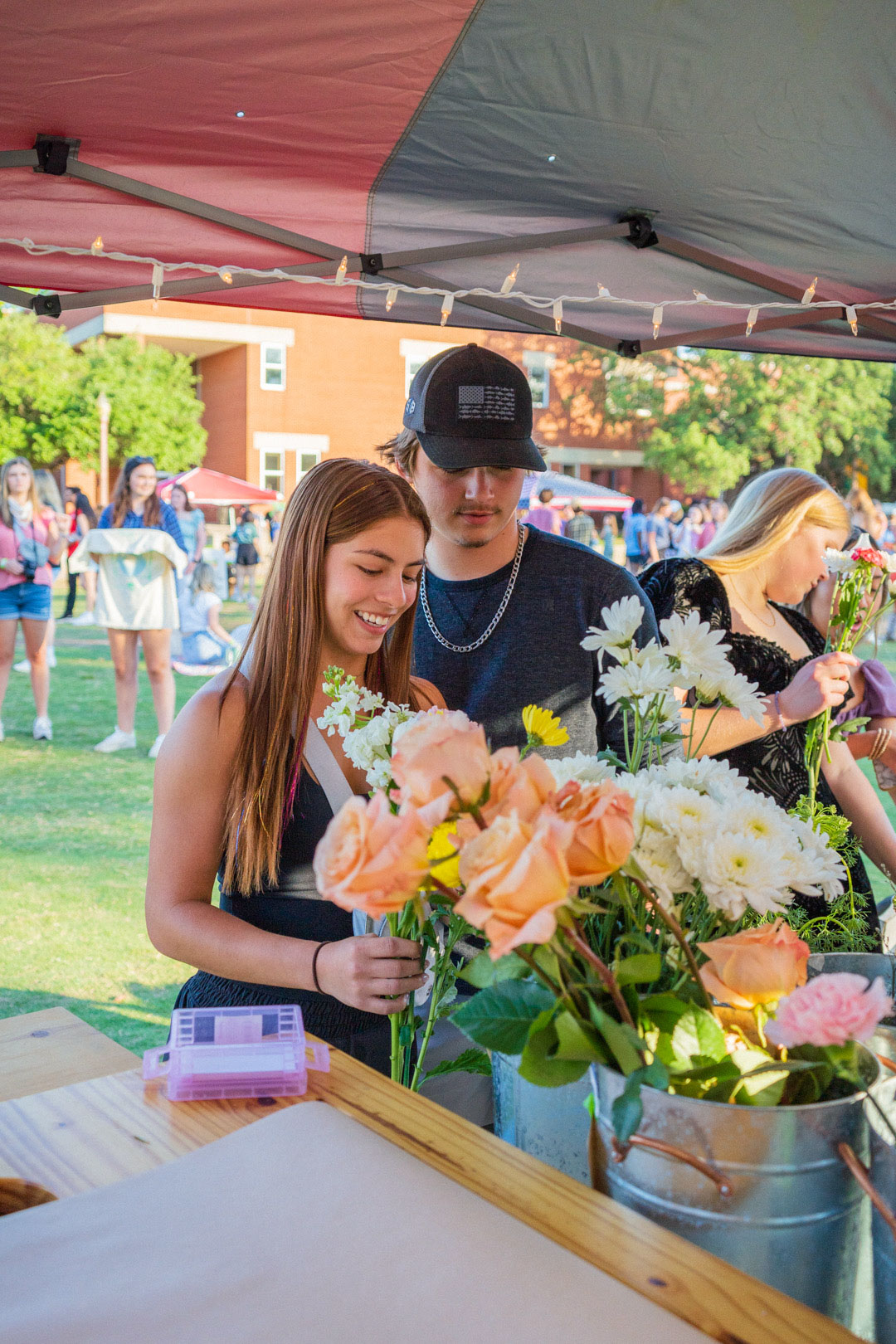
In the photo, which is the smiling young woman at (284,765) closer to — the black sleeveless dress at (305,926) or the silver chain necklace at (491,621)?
the black sleeveless dress at (305,926)

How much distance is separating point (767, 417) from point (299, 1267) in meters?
33.3

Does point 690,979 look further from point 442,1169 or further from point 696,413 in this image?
point 696,413

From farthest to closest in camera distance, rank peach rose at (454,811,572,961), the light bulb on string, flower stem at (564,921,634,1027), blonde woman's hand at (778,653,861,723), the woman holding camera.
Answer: the woman holding camera
the light bulb on string
blonde woman's hand at (778,653,861,723)
flower stem at (564,921,634,1027)
peach rose at (454,811,572,961)

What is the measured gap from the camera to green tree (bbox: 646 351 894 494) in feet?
104

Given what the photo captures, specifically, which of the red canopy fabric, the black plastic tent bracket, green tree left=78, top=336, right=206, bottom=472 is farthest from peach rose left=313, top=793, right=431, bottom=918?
green tree left=78, top=336, right=206, bottom=472

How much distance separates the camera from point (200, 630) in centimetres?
1004

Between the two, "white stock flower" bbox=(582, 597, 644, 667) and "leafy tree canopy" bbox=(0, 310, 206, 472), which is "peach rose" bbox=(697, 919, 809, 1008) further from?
"leafy tree canopy" bbox=(0, 310, 206, 472)

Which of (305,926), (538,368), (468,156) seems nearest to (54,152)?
(468,156)

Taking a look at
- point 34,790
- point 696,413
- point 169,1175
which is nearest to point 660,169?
point 169,1175

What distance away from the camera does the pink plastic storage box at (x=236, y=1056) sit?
0.97 m

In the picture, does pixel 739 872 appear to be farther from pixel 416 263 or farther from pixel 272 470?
pixel 272 470

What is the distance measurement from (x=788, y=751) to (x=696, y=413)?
103ft

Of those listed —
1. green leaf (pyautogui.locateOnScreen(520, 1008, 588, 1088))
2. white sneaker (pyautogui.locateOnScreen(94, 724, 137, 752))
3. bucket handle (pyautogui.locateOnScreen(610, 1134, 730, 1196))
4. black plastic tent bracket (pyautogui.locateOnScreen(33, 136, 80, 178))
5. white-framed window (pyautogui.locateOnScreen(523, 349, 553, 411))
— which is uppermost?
white-framed window (pyautogui.locateOnScreen(523, 349, 553, 411))

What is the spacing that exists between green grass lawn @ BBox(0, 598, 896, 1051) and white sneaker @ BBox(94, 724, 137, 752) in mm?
88
